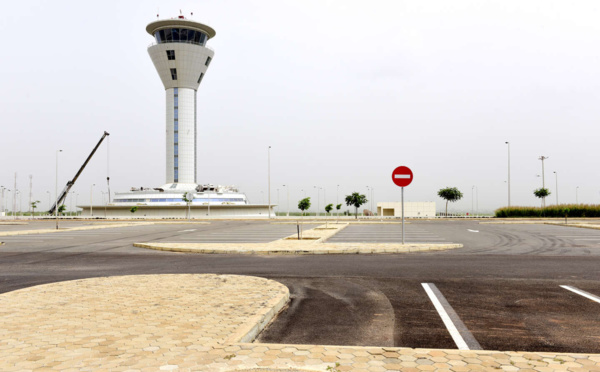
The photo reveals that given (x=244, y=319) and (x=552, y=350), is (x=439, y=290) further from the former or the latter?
(x=244, y=319)

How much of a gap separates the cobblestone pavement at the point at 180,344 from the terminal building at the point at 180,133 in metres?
81.3

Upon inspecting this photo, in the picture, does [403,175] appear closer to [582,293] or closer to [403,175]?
[403,175]

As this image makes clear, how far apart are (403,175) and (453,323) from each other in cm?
1156

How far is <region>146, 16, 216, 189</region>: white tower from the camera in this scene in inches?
3430

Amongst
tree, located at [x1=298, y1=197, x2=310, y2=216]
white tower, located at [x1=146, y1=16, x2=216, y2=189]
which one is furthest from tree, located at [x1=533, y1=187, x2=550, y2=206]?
white tower, located at [x1=146, y1=16, x2=216, y2=189]

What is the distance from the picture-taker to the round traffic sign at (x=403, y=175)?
16.8 m

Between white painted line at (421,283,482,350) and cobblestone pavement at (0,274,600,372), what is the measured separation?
1.54 ft

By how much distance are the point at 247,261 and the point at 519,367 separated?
379 inches

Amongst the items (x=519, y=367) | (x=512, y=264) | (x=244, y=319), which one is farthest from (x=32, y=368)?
(x=512, y=264)

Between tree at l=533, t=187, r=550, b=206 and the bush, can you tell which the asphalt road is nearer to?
the bush

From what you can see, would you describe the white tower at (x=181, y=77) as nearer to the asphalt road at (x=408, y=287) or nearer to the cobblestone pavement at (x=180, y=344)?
the asphalt road at (x=408, y=287)

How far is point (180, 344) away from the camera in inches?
181

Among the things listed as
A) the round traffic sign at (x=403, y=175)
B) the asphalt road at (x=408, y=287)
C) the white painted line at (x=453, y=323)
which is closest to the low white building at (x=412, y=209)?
the round traffic sign at (x=403, y=175)

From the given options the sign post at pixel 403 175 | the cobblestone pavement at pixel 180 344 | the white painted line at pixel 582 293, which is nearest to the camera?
the cobblestone pavement at pixel 180 344
